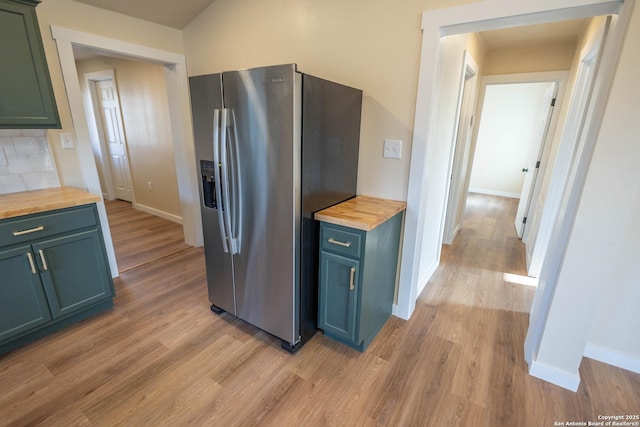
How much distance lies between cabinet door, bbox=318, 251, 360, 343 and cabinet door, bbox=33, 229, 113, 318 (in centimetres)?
168

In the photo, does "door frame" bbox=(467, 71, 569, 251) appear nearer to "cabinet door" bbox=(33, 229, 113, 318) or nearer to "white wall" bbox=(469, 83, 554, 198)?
"white wall" bbox=(469, 83, 554, 198)

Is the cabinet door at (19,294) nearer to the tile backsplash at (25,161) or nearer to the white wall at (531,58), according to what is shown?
the tile backsplash at (25,161)

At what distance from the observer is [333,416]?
1.48m

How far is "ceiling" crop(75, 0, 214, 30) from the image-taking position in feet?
7.76

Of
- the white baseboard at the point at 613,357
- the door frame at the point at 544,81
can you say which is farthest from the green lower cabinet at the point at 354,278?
the door frame at the point at 544,81

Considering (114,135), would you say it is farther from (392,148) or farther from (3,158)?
(392,148)

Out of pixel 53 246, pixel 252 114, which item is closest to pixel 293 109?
pixel 252 114

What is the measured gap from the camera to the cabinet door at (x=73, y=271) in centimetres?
187

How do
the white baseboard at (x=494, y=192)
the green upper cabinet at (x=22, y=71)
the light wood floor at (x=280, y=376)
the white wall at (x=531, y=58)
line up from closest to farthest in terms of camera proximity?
the light wood floor at (x=280, y=376) → the green upper cabinet at (x=22, y=71) → the white wall at (x=531, y=58) → the white baseboard at (x=494, y=192)

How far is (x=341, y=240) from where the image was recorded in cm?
170

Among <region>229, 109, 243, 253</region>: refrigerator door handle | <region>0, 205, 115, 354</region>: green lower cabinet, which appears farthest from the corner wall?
<region>229, 109, 243, 253</region>: refrigerator door handle

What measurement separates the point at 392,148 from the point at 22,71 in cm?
246

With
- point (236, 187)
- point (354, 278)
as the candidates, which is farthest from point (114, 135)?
point (354, 278)

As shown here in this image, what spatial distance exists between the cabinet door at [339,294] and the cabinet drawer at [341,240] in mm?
41
